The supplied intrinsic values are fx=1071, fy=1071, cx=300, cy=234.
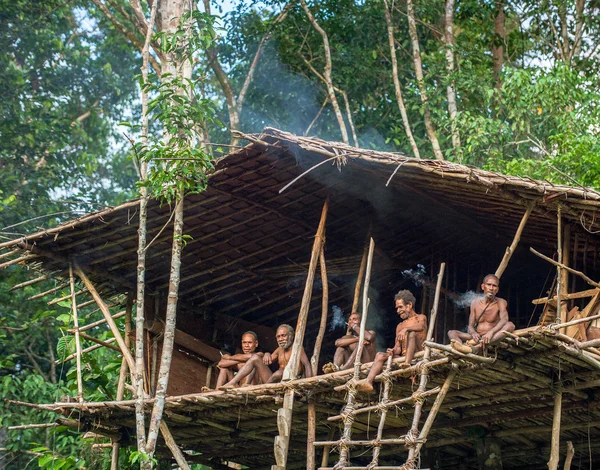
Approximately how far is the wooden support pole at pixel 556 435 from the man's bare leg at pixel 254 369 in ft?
9.63

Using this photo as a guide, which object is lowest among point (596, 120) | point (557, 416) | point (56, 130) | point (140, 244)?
point (557, 416)

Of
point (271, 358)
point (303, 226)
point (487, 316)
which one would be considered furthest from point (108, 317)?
point (487, 316)

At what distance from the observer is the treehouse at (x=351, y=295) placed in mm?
8695

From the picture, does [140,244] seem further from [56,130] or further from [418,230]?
[56,130]

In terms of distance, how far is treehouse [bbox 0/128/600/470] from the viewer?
8695 millimetres

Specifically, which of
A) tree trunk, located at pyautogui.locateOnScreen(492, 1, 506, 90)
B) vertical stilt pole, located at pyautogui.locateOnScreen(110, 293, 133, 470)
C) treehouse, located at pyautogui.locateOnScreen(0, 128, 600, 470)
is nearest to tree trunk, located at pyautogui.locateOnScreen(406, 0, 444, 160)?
tree trunk, located at pyautogui.locateOnScreen(492, 1, 506, 90)

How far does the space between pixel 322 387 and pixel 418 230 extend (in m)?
2.37

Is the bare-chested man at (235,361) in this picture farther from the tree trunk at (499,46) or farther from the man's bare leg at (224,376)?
the tree trunk at (499,46)

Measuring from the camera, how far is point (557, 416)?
845 centimetres

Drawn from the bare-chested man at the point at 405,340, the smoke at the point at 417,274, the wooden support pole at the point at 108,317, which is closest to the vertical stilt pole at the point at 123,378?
the wooden support pole at the point at 108,317

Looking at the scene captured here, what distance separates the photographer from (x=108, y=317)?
10891 millimetres

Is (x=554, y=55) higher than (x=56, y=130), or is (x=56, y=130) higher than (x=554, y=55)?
(x=554, y=55)

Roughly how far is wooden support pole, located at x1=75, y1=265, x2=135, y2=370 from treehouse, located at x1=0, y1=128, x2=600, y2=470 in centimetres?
2

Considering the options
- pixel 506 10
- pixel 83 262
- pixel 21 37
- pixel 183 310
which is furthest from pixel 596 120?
pixel 21 37
